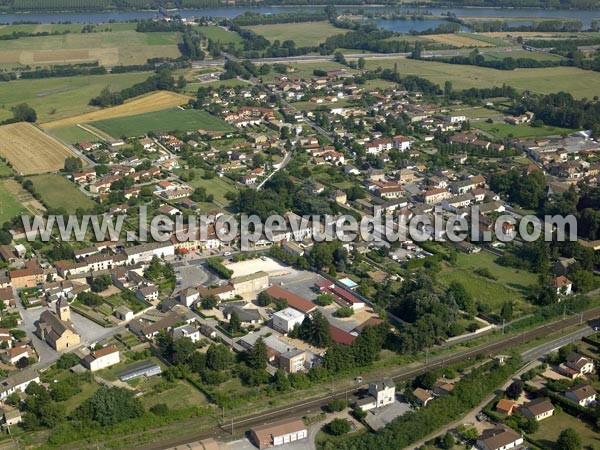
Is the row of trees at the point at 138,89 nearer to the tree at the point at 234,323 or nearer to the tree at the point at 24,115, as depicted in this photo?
the tree at the point at 24,115

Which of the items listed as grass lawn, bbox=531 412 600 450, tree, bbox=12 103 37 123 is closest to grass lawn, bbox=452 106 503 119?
tree, bbox=12 103 37 123

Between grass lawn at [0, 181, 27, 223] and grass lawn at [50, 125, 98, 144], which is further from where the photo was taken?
grass lawn at [50, 125, 98, 144]

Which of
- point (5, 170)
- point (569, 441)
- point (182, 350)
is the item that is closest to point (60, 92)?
point (5, 170)

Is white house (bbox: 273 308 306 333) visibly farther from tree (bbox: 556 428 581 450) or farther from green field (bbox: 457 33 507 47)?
green field (bbox: 457 33 507 47)

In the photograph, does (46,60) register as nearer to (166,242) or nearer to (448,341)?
(166,242)

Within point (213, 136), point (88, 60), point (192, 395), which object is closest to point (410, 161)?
point (213, 136)

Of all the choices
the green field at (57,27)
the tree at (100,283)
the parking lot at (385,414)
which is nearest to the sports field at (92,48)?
the green field at (57,27)
